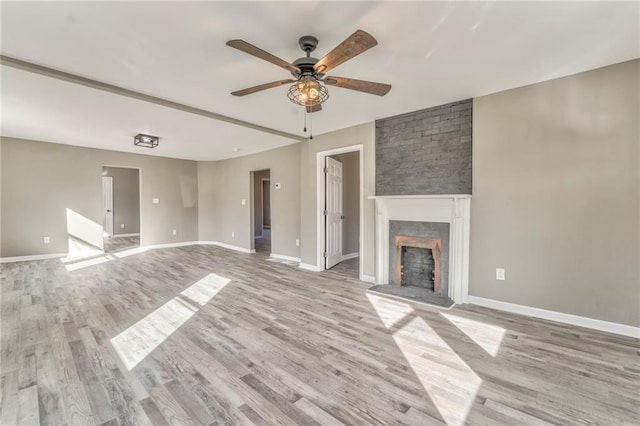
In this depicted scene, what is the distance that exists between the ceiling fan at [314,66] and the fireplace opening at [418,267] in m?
2.34

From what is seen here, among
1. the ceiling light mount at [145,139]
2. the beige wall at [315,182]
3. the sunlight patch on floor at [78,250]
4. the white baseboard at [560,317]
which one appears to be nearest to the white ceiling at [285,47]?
the beige wall at [315,182]

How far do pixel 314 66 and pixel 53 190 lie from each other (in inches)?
266

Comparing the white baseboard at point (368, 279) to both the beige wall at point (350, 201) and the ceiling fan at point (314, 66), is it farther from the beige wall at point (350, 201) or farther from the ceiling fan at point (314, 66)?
the ceiling fan at point (314, 66)

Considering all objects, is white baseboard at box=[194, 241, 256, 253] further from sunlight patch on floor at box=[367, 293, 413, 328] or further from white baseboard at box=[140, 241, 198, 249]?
sunlight patch on floor at box=[367, 293, 413, 328]

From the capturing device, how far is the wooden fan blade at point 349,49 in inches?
63.3

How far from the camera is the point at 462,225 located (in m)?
3.32

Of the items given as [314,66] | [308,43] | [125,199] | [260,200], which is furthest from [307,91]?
[125,199]

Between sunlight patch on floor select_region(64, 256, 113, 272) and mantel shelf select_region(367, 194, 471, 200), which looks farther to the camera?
sunlight patch on floor select_region(64, 256, 113, 272)

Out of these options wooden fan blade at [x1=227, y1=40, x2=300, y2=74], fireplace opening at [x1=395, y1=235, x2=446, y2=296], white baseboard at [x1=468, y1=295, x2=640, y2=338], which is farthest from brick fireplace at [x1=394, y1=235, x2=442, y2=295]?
wooden fan blade at [x1=227, y1=40, x2=300, y2=74]

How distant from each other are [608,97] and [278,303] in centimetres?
395

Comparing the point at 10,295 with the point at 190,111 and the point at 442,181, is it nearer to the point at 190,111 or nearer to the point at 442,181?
the point at 190,111

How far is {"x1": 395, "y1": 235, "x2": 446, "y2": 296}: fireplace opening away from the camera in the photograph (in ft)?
11.7

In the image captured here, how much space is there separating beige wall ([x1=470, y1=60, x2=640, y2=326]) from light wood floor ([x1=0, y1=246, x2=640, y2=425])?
1.32 ft

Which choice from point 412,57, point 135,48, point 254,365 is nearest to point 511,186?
point 412,57
